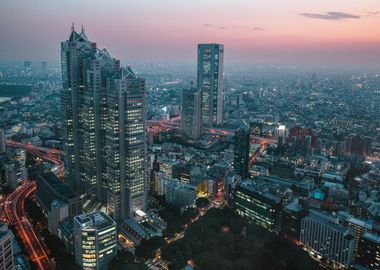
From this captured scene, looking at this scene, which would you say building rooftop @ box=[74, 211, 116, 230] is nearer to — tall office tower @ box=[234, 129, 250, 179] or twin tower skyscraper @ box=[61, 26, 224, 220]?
twin tower skyscraper @ box=[61, 26, 224, 220]

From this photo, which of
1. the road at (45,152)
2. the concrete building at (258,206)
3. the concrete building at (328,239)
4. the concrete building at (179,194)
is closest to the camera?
the concrete building at (328,239)

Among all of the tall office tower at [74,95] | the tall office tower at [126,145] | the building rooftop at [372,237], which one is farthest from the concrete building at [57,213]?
the building rooftop at [372,237]

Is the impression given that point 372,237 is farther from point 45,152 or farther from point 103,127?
point 45,152

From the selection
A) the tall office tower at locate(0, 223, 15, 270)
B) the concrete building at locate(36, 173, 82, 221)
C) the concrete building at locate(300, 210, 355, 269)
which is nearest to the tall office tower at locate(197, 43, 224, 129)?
the concrete building at locate(36, 173, 82, 221)

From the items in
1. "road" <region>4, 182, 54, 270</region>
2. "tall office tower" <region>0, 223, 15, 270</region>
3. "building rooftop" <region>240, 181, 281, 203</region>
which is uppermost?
"tall office tower" <region>0, 223, 15, 270</region>

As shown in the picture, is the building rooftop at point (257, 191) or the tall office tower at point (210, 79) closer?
the building rooftop at point (257, 191)

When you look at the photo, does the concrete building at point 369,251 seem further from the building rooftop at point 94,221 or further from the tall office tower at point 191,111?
the tall office tower at point 191,111

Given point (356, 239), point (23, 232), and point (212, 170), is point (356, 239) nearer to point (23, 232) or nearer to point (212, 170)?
point (212, 170)
